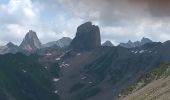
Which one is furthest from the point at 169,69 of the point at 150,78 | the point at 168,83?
the point at 168,83

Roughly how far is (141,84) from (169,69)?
10.9m

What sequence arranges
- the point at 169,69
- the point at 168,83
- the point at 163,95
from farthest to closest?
the point at 169,69
the point at 168,83
the point at 163,95

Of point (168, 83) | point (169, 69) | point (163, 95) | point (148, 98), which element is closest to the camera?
point (163, 95)

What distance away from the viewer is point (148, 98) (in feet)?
338

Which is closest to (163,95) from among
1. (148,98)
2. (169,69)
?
(148,98)

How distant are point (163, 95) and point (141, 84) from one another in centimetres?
5872

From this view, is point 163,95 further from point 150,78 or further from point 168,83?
point 150,78

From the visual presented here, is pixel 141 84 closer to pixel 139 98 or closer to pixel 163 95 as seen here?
pixel 139 98

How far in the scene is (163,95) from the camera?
9688 cm

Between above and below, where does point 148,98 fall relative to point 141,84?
below

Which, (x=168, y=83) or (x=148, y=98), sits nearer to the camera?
(x=148, y=98)

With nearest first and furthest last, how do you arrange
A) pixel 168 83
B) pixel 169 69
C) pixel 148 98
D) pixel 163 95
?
pixel 163 95
pixel 148 98
pixel 168 83
pixel 169 69

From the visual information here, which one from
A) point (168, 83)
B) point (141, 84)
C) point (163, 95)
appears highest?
point (141, 84)

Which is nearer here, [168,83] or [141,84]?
[168,83]
